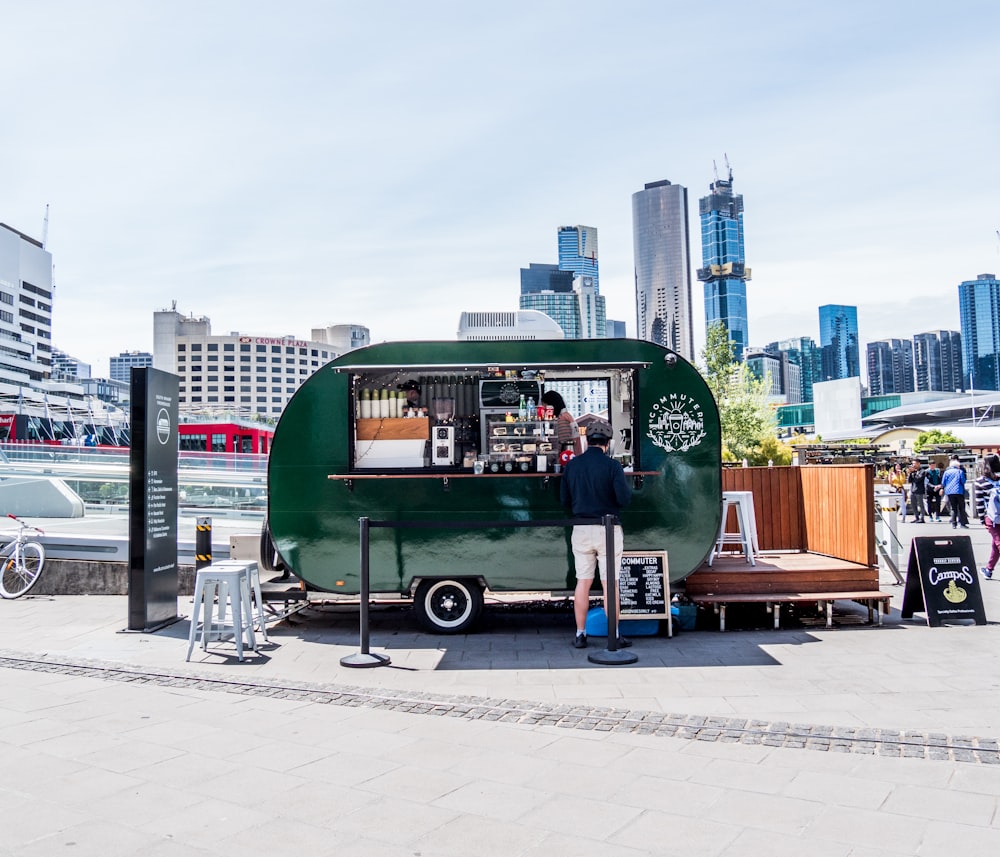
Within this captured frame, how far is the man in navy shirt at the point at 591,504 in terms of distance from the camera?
7.92m

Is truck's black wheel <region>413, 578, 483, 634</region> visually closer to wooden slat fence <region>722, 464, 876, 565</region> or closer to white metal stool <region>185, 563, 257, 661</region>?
white metal stool <region>185, 563, 257, 661</region>

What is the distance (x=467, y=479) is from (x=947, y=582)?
4843 millimetres

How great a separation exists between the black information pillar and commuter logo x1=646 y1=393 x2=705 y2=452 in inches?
198

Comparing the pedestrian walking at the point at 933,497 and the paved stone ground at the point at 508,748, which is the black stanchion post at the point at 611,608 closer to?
the paved stone ground at the point at 508,748

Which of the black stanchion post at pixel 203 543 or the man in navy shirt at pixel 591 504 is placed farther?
the black stanchion post at pixel 203 543

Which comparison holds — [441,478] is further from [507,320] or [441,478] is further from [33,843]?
[33,843]

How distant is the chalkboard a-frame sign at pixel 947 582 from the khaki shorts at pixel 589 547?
10.5 ft

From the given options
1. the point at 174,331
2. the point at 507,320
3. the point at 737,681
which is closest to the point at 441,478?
the point at 507,320

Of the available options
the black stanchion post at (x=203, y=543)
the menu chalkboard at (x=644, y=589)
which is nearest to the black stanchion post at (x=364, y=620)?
the menu chalkboard at (x=644, y=589)

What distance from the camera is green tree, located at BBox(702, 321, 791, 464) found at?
127ft

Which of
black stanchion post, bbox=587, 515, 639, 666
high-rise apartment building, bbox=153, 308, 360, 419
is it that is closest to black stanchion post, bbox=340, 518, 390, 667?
black stanchion post, bbox=587, 515, 639, 666

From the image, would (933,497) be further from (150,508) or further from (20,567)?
(20,567)

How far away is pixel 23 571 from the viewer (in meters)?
11.6

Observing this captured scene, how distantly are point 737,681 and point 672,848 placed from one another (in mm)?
3213
